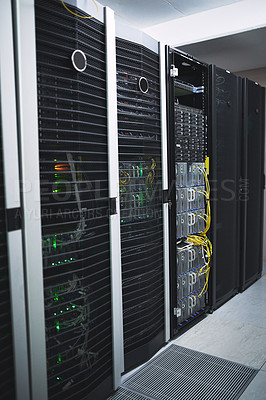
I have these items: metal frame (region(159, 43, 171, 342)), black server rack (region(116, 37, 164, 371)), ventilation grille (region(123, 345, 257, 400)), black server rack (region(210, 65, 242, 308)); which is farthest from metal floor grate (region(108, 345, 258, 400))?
black server rack (region(210, 65, 242, 308))

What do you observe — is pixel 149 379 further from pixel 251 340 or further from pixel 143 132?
pixel 143 132

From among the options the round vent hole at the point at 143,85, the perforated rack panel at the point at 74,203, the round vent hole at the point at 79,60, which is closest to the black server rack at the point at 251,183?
the round vent hole at the point at 143,85

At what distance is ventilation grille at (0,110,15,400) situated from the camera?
129 centimetres

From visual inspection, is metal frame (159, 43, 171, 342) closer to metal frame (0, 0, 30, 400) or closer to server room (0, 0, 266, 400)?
server room (0, 0, 266, 400)

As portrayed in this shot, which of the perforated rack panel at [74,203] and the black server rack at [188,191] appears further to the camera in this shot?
the black server rack at [188,191]

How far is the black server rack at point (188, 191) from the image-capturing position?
8.14 feet

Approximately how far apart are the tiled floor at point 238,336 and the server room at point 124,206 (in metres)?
0.01

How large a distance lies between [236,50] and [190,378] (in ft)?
10.9

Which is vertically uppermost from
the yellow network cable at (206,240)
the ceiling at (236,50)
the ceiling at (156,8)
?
the ceiling at (156,8)

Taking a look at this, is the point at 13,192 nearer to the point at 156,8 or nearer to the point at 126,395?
the point at 126,395

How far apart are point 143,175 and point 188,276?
38.0 inches

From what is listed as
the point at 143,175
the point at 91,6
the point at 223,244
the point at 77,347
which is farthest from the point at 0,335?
the point at 223,244

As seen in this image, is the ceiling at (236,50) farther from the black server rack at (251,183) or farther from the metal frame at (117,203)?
the metal frame at (117,203)

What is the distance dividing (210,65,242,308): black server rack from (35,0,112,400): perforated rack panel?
1401mm
